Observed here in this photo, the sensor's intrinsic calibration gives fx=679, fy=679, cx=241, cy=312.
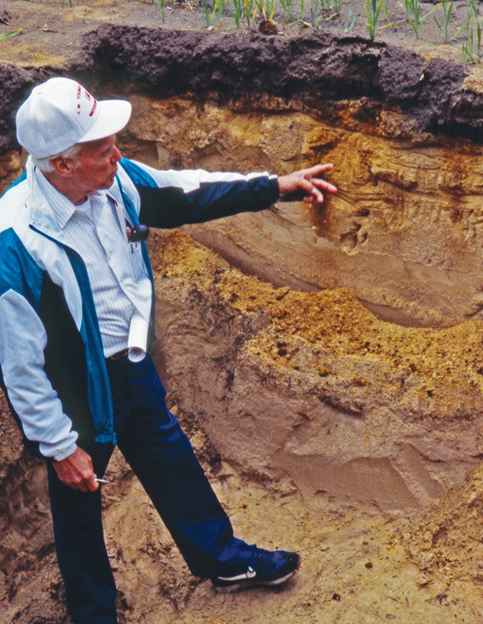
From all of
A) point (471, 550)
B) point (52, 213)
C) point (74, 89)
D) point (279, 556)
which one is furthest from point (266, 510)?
point (74, 89)

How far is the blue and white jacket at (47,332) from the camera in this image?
187 centimetres

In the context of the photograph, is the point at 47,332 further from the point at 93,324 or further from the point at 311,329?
the point at 311,329

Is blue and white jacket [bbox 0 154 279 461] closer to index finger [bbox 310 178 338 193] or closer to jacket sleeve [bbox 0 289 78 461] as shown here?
jacket sleeve [bbox 0 289 78 461]

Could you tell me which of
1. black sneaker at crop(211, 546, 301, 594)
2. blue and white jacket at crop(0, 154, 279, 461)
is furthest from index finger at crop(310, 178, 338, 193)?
black sneaker at crop(211, 546, 301, 594)

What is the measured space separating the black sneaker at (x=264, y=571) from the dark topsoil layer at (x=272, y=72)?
1.74 metres

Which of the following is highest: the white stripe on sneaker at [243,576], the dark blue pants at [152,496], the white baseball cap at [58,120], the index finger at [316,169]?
the white baseball cap at [58,120]

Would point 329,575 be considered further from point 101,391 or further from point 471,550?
point 101,391

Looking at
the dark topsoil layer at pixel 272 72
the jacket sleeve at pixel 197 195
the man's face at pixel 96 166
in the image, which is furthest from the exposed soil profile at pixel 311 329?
the man's face at pixel 96 166

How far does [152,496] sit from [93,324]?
2.61 ft

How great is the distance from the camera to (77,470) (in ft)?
6.76

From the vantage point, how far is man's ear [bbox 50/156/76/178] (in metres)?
1.93

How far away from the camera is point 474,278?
2.74 metres

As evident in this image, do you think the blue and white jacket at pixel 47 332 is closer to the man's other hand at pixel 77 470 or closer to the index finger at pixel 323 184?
the man's other hand at pixel 77 470

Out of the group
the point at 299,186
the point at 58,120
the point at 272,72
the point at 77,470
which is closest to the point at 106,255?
the point at 58,120
